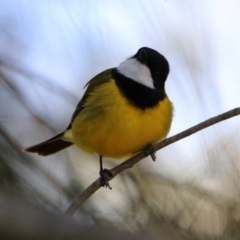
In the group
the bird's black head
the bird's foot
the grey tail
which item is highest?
the bird's black head

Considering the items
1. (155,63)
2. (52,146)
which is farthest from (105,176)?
(155,63)

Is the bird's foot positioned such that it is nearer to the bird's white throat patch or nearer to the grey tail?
the grey tail

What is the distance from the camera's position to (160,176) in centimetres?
198

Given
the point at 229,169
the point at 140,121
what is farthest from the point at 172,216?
the point at 140,121

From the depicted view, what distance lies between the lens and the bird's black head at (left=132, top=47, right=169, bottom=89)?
2.07 m

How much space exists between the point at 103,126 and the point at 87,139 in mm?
150

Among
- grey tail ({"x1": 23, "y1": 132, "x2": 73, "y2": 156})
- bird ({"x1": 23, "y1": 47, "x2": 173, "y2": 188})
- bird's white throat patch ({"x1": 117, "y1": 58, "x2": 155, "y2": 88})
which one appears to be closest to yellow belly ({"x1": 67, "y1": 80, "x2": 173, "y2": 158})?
bird ({"x1": 23, "y1": 47, "x2": 173, "y2": 188})

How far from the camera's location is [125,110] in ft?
6.21

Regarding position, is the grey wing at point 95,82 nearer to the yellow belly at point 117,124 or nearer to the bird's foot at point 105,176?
the yellow belly at point 117,124

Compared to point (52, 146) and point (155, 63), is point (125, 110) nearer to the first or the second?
point (155, 63)

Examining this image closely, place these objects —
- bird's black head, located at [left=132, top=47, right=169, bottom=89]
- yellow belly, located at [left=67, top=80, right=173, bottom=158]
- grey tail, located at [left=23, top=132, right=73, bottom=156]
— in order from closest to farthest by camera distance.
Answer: yellow belly, located at [left=67, top=80, right=173, bottom=158] < bird's black head, located at [left=132, top=47, right=169, bottom=89] < grey tail, located at [left=23, top=132, right=73, bottom=156]

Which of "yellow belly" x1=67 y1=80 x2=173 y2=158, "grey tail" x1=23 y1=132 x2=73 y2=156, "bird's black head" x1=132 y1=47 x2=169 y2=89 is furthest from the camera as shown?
"grey tail" x1=23 y1=132 x2=73 y2=156

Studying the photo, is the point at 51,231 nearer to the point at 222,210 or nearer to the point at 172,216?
the point at 172,216

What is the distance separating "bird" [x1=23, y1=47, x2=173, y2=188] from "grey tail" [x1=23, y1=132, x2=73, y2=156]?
0.06 feet
